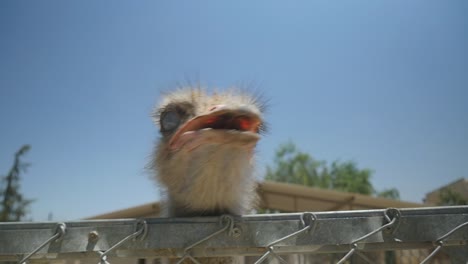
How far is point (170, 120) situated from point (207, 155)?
21.7 inches

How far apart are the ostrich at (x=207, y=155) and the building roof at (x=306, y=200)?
17.0 feet

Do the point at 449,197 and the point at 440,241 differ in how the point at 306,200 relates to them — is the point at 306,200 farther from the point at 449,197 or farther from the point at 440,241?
the point at 449,197

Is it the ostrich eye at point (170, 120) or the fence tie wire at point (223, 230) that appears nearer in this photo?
Answer: the fence tie wire at point (223, 230)

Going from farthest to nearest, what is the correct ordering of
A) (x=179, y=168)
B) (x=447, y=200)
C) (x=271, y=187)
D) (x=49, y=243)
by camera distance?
1. (x=447, y=200)
2. (x=271, y=187)
3. (x=179, y=168)
4. (x=49, y=243)

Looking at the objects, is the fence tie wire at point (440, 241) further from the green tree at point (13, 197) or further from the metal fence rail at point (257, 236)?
the green tree at point (13, 197)

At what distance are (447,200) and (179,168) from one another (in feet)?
46.4

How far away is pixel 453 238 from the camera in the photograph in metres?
1.18

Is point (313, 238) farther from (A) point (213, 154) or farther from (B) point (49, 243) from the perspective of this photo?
(B) point (49, 243)

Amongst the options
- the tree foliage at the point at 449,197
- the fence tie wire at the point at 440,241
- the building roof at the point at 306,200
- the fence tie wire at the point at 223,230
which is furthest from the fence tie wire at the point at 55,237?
the tree foliage at the point at 449,197

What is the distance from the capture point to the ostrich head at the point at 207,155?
143 cm

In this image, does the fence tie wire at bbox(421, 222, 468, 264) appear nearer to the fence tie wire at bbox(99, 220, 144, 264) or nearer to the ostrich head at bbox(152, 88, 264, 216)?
the ostrich head at bbox(152, 88, 264, 216)

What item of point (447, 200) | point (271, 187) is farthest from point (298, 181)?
point (271, 187)

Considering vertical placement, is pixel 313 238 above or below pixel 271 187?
below

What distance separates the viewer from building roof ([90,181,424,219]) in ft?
23.9
